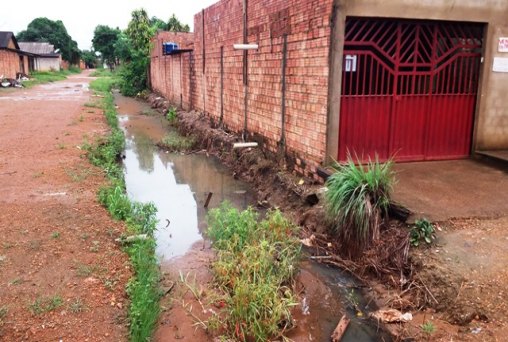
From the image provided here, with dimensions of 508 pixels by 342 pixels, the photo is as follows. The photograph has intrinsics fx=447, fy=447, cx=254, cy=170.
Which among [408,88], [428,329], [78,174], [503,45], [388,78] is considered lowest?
[428,329]

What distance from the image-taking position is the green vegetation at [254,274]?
4.06 metres

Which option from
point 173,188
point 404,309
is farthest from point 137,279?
point 173,188

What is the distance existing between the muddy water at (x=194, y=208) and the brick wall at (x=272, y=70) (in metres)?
1.45

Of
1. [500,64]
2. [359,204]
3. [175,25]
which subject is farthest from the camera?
[175,25]

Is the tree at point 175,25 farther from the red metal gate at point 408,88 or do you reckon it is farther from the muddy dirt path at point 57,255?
the red metal gate at point 408,88

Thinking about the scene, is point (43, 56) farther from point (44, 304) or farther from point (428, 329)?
point (428, 329)

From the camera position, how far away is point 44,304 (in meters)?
3.95

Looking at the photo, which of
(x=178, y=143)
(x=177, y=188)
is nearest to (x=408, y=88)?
(x=177, y=188)

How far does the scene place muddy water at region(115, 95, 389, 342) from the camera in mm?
4464

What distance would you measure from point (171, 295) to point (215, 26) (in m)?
9.84

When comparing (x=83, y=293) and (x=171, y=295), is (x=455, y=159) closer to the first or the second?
(x=171, y=295)

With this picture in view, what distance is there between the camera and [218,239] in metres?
5.63

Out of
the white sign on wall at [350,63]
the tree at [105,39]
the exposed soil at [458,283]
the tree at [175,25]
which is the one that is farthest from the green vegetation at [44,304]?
the tree at [105,39]

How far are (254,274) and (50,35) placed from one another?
261 ft
